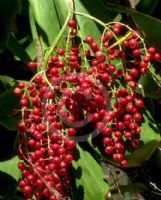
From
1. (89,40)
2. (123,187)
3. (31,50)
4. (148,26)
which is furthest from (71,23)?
(123,187)

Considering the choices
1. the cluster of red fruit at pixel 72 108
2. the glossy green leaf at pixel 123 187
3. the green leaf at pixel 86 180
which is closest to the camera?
the cluster of red fruit at pixel 72 108

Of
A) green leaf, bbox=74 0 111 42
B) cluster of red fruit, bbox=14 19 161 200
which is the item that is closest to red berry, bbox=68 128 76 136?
cluster of red fruit, bbox=14 19 161 200

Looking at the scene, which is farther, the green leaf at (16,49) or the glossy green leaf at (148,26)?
the green leaf at (16,49)

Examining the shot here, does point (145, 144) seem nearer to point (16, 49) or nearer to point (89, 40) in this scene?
point (89, 40)

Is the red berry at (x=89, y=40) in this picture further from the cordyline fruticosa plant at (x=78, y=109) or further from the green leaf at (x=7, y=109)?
the green leaf at (x=7, y=109)

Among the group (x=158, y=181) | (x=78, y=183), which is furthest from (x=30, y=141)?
(x=158, y=181)

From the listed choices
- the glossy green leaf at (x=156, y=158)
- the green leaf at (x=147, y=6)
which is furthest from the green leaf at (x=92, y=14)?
the glossy green leaf at (x=156, y=158)
